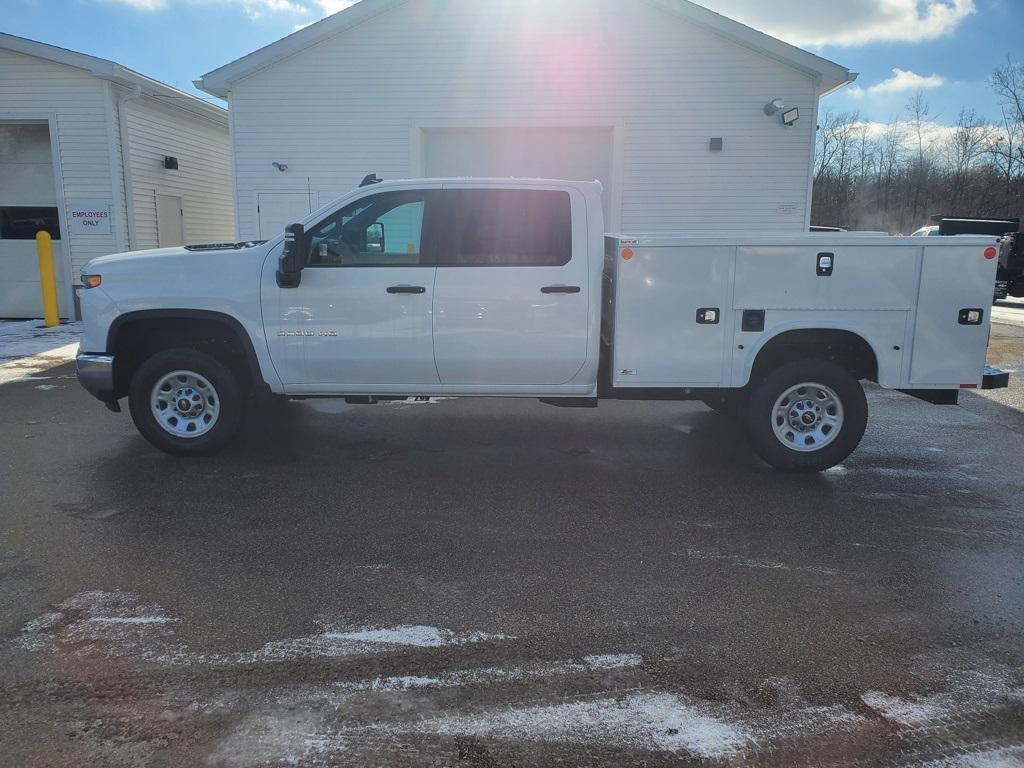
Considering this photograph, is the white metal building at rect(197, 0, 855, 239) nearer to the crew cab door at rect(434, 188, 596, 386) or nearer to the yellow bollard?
the yellow bollard

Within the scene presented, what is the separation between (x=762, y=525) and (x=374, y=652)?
267 cm

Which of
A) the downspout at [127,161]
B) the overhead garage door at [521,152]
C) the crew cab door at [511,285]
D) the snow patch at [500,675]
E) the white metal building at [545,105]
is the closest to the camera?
the snow patch at [500,675]

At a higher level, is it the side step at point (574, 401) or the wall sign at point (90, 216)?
the wall sign at point (90, 216)

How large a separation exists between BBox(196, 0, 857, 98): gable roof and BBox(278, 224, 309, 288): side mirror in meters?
8.84

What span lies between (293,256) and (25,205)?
38.9 ft

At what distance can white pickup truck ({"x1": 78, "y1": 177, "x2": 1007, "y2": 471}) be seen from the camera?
5469 mm

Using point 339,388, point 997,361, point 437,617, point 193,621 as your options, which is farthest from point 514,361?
point 997,361

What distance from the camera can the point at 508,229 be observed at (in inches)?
225

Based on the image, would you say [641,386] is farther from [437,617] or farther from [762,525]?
[437,617]

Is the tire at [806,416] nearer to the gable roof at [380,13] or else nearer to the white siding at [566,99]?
the white siding at [566,99]

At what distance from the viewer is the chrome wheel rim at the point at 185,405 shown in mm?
5934

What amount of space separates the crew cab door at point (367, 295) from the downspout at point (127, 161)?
33.0 ft

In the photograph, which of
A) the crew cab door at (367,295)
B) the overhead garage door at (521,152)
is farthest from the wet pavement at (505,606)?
the overhead garage door at (521,152)

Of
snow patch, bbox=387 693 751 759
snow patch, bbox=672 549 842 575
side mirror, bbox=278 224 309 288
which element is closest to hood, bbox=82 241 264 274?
side mirror, bbox=278 224 309 288
